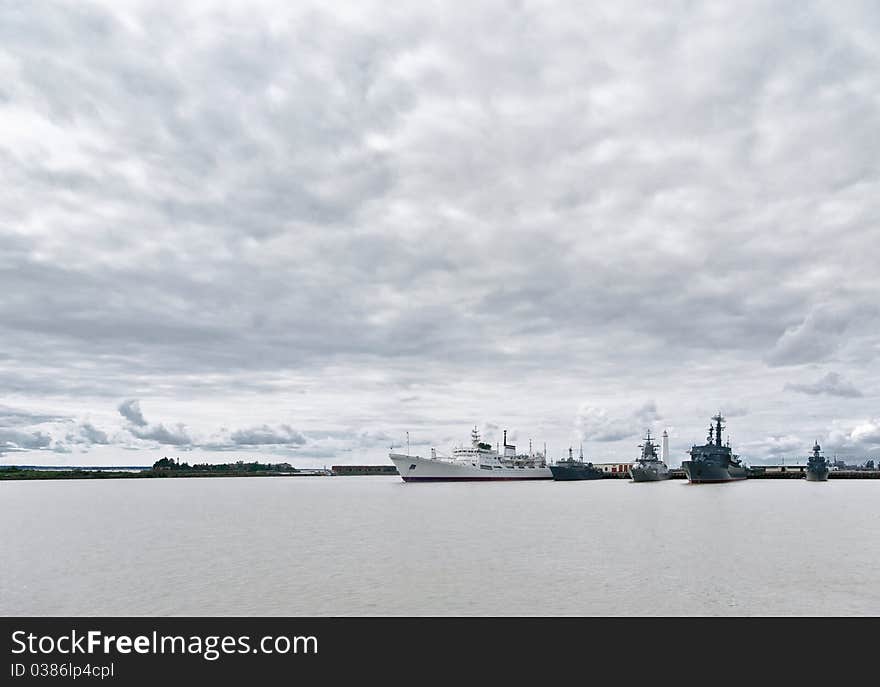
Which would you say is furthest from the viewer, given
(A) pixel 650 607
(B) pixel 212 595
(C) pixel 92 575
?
(C) pixel 92 575

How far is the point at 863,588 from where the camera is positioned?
123 feet

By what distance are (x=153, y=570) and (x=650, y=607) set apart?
1245 inches
